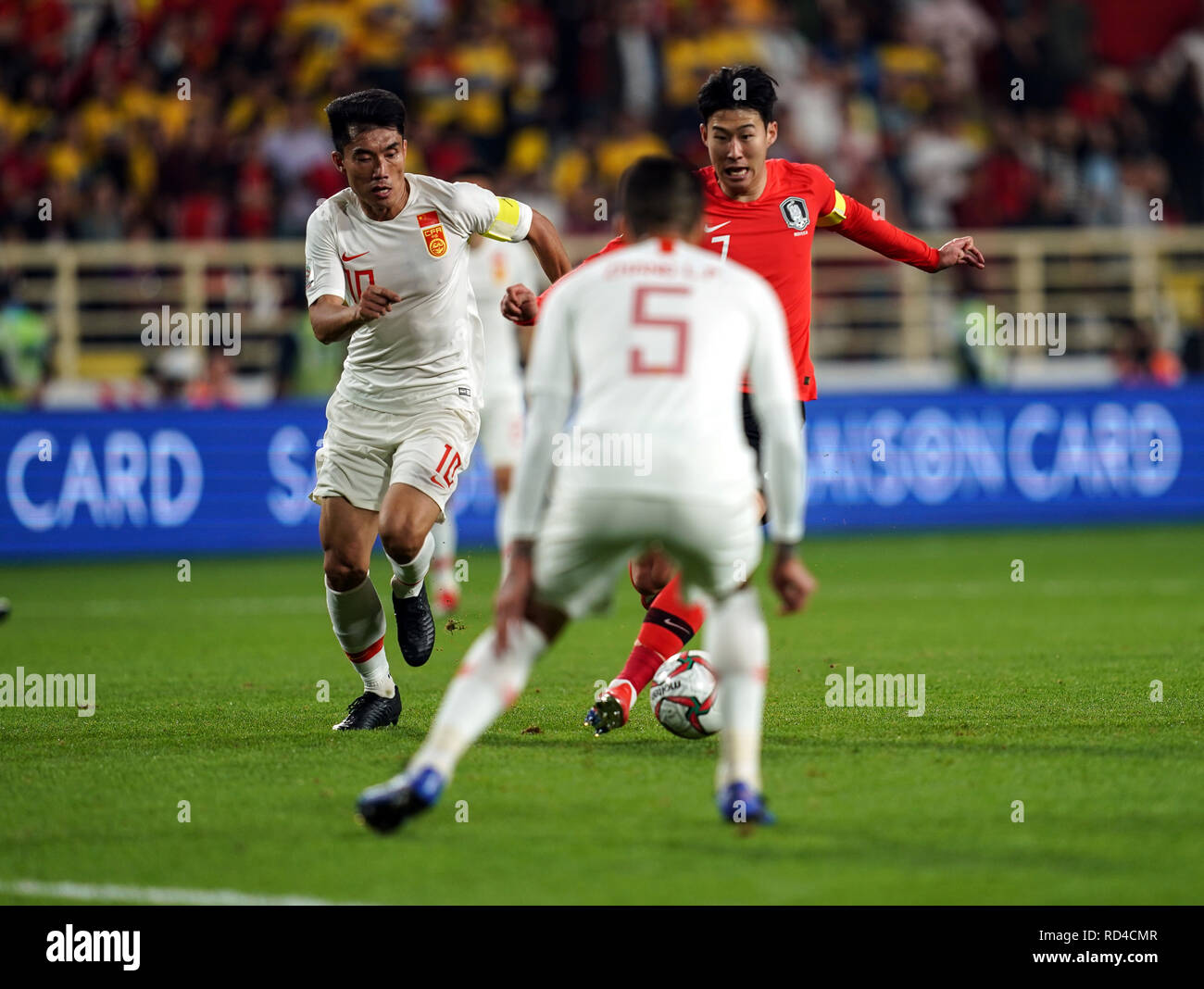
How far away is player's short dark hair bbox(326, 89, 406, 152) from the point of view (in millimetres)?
7012

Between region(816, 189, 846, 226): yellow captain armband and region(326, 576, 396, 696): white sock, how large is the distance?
246 cm

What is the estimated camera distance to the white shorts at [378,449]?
741 centimetres

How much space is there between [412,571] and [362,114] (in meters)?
1.87

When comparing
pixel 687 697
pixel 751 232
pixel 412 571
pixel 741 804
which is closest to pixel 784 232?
pixel 751 232

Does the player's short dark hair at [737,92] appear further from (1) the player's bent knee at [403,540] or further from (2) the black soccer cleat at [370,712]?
(2) the black soccer cleat at [370,712]

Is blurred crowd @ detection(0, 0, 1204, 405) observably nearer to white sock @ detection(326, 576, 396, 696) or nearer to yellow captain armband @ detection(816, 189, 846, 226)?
yellow captain armband @ detection(816, 189, 846, 226)

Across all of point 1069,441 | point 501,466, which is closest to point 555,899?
point 501,466

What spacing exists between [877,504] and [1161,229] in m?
5.79

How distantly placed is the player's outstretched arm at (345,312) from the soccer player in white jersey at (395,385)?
126mm

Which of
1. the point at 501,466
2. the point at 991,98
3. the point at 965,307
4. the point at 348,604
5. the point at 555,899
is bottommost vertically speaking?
the point at 555,899

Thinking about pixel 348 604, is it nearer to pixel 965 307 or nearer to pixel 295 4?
pixel 965 307

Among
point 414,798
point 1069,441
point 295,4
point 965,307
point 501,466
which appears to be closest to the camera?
point 414,798

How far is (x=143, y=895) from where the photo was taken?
183 inches

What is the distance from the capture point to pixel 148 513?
15422mm
